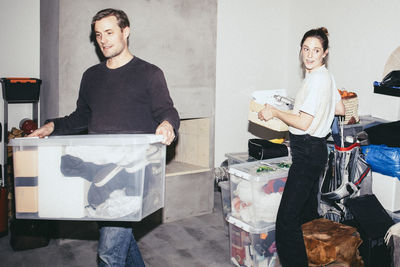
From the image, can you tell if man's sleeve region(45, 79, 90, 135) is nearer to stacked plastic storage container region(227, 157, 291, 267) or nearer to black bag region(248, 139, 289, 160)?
stacked plastic storage container region(227, 157, 291, 267)

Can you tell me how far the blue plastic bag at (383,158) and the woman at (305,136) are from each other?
0.76 meters

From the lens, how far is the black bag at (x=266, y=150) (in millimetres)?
3197

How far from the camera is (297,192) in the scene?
247 centimetres

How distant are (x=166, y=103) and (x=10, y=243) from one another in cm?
198

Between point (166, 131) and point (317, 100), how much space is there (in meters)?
0.96

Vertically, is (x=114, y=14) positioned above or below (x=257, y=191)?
above

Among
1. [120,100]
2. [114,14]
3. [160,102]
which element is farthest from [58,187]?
[114,14]

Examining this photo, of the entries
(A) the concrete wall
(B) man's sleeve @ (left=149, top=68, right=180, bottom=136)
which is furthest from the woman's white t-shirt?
(A) the concrete wall

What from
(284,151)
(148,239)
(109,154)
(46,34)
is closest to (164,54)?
(46,34)

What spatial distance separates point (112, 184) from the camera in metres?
1.88

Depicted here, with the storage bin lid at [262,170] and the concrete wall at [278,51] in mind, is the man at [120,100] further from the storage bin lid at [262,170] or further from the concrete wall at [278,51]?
the concrete wall at [278,51]

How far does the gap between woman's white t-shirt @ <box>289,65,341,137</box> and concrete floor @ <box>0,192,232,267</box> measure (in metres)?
1.22

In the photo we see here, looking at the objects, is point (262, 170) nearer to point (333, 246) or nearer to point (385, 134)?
point (333, 246)

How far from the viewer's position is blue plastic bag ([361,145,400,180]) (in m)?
2.95
